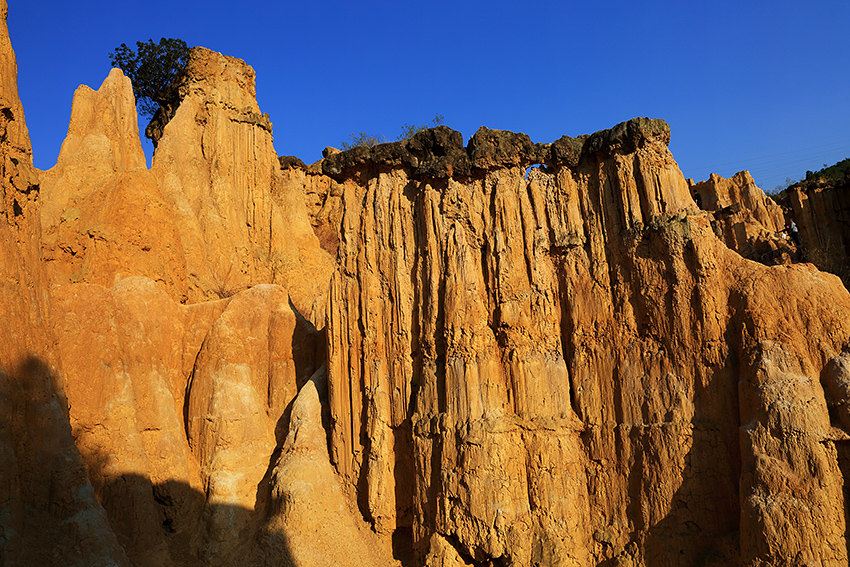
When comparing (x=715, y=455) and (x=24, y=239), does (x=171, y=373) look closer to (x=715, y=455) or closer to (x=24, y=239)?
(x=24, y=239)

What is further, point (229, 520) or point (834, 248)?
point (834, 248)

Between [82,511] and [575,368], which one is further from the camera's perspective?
[575,368]

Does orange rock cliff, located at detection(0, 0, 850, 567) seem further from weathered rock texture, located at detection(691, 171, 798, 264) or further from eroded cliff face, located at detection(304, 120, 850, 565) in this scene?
weathered rock texture, located at detection(691, 171, 798, 264)

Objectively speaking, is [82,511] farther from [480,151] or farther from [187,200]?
[187,200]

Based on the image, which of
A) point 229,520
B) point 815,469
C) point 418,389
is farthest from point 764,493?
point 229,520

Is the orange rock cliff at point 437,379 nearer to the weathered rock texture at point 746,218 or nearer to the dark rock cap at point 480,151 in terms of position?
the dark rock cap at point 480,151

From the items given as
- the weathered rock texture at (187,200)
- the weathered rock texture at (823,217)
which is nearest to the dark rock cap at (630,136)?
the weathered rock texture at (187,200)

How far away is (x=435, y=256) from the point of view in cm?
2114

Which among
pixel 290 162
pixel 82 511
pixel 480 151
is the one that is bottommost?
pixel 82 511

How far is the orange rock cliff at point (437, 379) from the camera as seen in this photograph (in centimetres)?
1616

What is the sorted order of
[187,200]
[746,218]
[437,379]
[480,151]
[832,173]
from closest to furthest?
1. [437,379]
2. [480,151]
3. [187,200]
4. [746,218]
5. [832,173]

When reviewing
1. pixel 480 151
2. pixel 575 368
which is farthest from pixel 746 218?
pixel 575 368

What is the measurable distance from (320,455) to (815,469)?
12.5 meters

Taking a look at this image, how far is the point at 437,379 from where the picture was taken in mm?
20094
